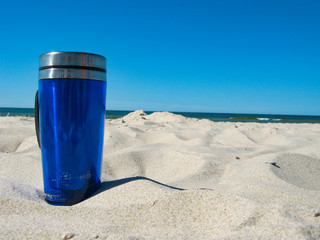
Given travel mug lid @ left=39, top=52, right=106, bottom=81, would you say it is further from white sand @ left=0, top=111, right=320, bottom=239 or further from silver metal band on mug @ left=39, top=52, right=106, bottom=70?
white sand @ left=0, top=111, right=320, bottom=239

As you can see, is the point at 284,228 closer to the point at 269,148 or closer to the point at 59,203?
the point at 59,203

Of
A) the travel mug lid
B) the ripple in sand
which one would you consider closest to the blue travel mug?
the travel mug lid

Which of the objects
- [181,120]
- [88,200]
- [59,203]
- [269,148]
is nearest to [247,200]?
[88,200]

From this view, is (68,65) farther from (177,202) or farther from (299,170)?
(299,170)

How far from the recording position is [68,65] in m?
1.16

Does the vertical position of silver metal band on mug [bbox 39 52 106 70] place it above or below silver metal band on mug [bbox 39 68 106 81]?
above

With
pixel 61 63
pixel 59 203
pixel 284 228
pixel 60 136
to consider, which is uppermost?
pixel 61 63

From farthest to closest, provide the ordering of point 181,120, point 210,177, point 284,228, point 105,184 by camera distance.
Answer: point 181,120, point 210,177, point 105,184, point 284,228

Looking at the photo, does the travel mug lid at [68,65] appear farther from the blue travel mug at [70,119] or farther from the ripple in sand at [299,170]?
the ripple in sand at [299,170]

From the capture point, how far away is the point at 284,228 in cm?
79

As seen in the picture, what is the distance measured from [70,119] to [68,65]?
24 cm

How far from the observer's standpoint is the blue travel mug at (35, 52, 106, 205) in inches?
46.0

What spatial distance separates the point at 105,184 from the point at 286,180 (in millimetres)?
1083

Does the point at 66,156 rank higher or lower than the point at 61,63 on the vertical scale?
lower
